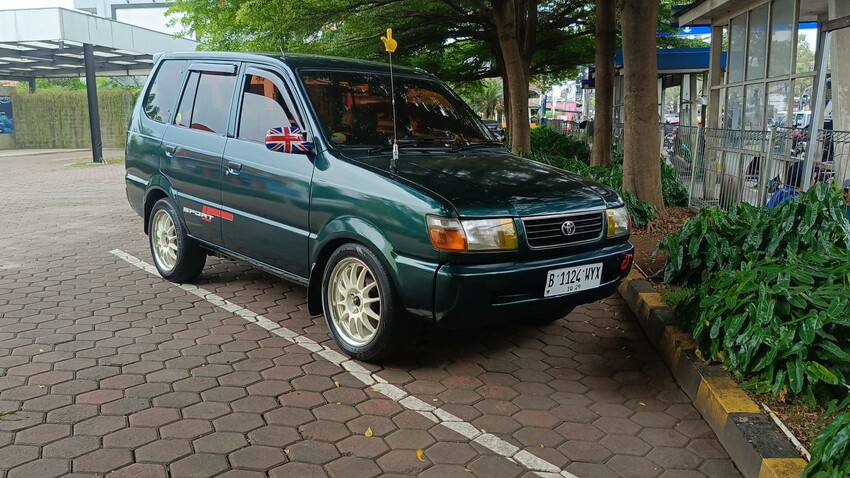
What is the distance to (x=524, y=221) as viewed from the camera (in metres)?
4.02

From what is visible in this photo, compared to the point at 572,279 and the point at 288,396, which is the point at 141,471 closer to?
the point at 288,396

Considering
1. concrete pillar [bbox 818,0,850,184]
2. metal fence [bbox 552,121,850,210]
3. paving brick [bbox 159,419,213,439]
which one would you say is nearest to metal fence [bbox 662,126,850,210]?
metal fence [bbox 552,121,850,210]

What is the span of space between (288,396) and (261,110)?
221 centimetres

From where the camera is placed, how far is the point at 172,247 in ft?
20.5

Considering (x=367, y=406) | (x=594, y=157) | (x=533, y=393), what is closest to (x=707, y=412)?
(x=533, y=393)

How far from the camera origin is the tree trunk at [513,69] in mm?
12453

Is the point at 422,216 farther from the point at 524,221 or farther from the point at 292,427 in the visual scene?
the point at 292,427

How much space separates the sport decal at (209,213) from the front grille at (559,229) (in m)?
2.38

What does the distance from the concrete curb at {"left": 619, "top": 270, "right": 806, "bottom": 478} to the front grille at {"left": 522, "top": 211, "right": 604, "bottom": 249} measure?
90 cm

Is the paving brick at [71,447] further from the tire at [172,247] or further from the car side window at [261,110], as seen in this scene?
the tire at [172,247]

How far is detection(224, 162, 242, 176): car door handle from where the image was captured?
5.07 meters

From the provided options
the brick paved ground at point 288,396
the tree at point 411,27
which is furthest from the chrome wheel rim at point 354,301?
the tree at point 411,27

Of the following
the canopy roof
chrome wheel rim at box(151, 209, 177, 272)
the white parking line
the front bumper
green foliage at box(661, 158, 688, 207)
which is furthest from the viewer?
the canopy roof

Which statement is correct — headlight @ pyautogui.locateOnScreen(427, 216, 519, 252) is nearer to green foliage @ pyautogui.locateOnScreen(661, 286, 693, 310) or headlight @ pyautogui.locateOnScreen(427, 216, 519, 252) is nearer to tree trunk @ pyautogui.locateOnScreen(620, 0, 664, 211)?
green foliage @ pyautogui.locateOnScreen(661, 286, 693, 310)
